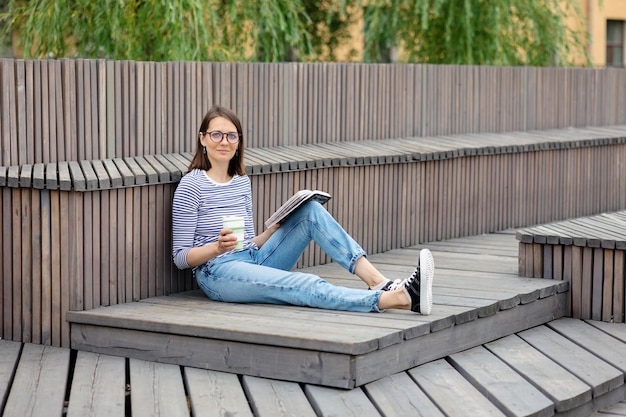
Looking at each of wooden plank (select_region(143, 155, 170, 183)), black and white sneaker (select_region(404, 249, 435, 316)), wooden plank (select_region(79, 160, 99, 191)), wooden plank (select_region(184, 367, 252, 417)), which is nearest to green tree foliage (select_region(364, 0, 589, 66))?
wooden plank (select_region(143, 155, 170, 183))

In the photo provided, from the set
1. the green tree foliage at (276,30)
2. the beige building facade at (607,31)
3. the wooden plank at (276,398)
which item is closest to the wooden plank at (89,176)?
the wooden plank at (276,398)

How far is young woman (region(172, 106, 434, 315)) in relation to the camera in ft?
17.2

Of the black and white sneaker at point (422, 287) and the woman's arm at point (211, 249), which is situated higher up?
the woman's arm at point (211, 249)

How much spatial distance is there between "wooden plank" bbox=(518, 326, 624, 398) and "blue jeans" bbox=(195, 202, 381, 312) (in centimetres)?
89

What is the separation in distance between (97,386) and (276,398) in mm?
731

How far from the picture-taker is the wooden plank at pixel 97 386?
4410mm

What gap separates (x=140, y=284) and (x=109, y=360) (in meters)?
0.55

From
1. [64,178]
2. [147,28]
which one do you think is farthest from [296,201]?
[147,28]

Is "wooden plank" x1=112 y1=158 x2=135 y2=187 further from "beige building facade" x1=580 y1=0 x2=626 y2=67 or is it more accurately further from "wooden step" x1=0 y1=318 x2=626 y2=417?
"beige building facade" x1=580 y1=0 x2=626 y2=67

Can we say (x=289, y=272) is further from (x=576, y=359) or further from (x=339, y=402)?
(x=576, y=359)

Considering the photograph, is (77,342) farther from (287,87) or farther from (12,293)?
(287,87)

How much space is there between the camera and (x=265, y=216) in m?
6.43

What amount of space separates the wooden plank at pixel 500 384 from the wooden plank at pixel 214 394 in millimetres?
896

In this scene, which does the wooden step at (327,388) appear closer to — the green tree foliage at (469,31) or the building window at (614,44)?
the green tree foliage at (469,31)
